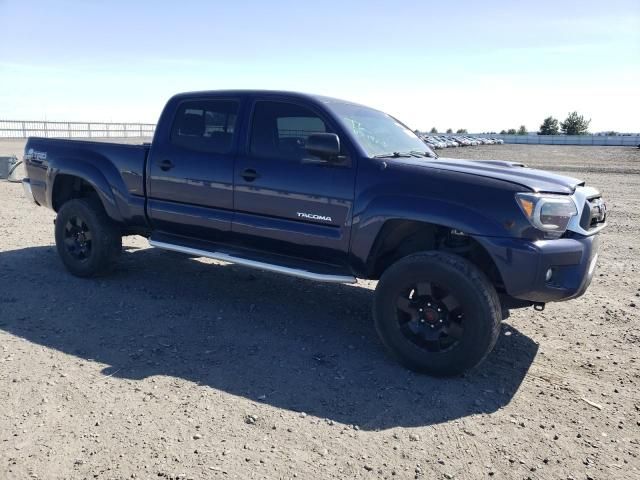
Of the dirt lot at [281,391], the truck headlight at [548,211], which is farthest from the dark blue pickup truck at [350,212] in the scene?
the dirt lot at [281,391]

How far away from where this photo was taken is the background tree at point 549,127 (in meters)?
91.3

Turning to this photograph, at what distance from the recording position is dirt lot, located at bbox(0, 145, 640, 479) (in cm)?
284

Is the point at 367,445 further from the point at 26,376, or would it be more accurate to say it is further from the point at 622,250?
the point at 622,250

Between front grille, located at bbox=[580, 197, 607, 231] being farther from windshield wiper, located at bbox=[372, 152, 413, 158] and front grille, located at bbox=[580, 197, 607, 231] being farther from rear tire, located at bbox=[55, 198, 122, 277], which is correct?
rear tire, located at bbox=[55, 198, 122, 277]

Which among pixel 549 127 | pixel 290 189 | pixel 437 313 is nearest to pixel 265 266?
pixel 290 189

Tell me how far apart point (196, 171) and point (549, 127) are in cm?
9790

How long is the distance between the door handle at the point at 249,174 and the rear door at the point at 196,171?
0.15m

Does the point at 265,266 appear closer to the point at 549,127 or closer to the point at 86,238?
the point at 86,238

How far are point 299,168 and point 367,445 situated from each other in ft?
7.49

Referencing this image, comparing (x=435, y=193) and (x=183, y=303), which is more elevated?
(x=435, y=193)

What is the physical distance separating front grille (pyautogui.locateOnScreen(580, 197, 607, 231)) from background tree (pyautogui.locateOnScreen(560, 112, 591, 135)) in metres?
96.4

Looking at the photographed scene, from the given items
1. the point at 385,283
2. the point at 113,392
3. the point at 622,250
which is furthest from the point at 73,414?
the point at 622,250

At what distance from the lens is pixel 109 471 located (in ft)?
8.76

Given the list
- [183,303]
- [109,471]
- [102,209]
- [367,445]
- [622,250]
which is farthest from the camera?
[622,250]
